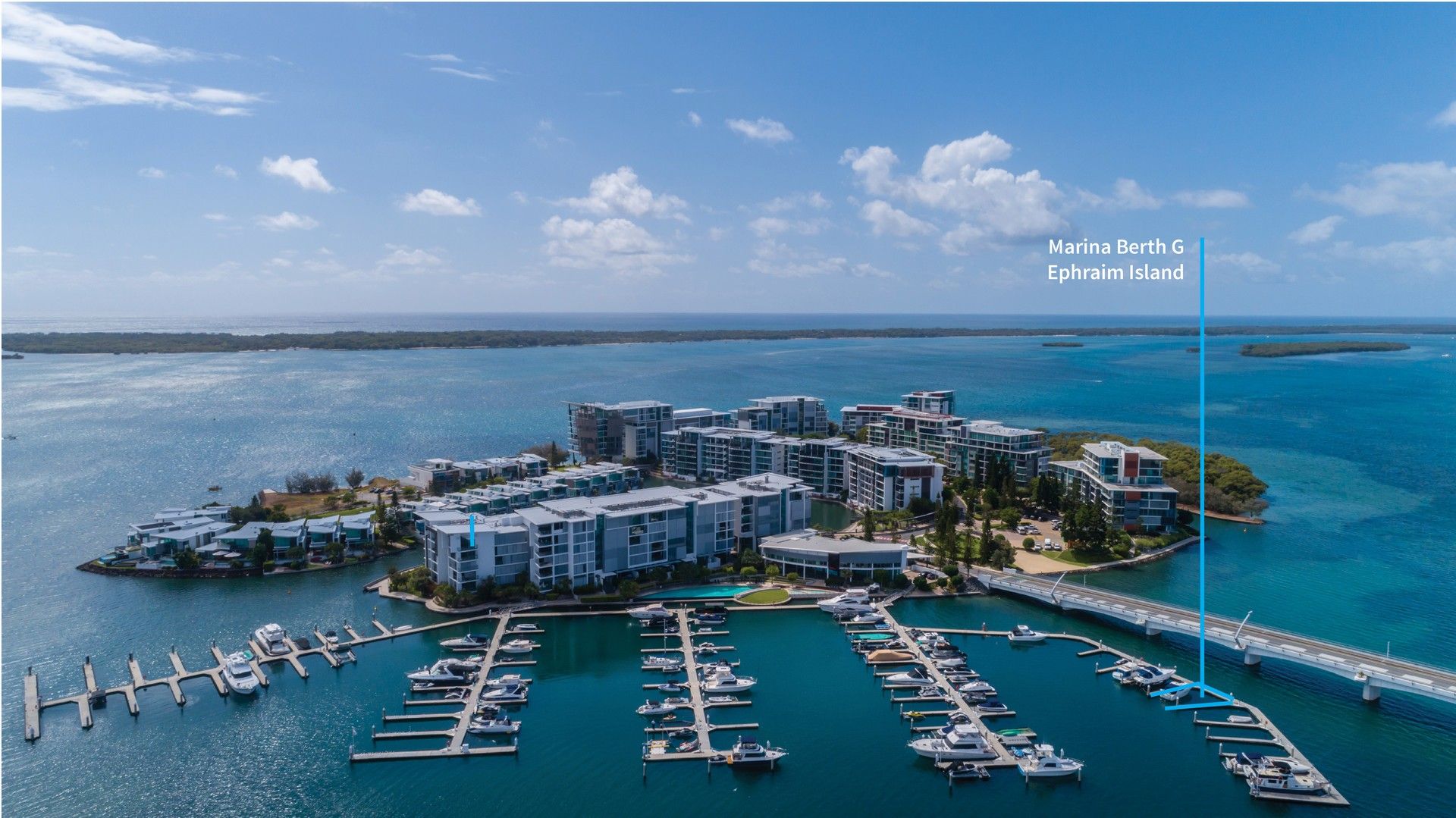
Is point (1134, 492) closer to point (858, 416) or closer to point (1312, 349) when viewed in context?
point (858, 416)

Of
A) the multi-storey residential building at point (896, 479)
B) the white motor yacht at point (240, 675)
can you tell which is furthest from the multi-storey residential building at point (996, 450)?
the white motor yacht at point (240, 675)

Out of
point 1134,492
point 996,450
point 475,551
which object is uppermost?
point 996,450

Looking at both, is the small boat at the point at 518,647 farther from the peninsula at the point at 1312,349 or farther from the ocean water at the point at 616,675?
the peninsula at the point at 1312,349

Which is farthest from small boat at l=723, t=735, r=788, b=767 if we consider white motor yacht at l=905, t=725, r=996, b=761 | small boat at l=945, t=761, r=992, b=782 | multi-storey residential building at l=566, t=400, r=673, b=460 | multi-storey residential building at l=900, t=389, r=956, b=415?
multi-storey residential building at l=900, t=389, r=956, b=415

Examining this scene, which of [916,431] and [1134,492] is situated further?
[916,431]

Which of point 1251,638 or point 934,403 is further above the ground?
point 934,403

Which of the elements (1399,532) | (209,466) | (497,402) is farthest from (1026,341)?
(209,466)

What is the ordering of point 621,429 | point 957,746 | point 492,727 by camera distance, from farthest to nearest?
point 621,429 → point 492,727 → point 957,746

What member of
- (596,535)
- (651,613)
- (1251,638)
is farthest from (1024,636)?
(596,535)

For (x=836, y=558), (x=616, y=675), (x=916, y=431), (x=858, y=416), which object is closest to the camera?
(x=616, y=675)
